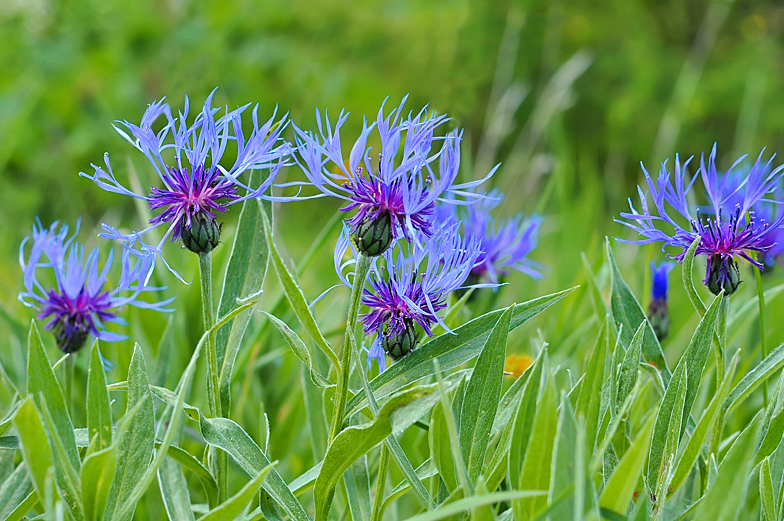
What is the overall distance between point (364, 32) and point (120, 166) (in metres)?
2.41

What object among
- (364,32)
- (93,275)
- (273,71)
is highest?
(364,32)

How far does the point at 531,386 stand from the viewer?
0.42 m

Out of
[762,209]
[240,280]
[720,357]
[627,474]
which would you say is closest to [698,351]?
[720,357]

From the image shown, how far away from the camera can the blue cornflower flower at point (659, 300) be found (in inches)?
27.8

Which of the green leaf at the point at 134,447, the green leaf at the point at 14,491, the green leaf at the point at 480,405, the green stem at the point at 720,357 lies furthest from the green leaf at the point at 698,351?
the green leaf at the point at 14,491

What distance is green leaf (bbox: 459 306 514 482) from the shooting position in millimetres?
447

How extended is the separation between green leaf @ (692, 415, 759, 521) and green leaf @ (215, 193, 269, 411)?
32 centimetres

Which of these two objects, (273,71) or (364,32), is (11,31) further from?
(364,32)

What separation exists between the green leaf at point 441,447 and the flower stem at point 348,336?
6cm

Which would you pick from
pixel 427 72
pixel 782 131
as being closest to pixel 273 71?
pixel 427 72

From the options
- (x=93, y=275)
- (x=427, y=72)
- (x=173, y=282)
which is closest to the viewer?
(x=93, y=275)

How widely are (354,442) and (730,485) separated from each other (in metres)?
0.20

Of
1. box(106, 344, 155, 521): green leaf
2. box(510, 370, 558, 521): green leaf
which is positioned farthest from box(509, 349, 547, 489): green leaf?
box(106, 344, 155, 521): green leaf

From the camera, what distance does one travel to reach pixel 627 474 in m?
0.37
